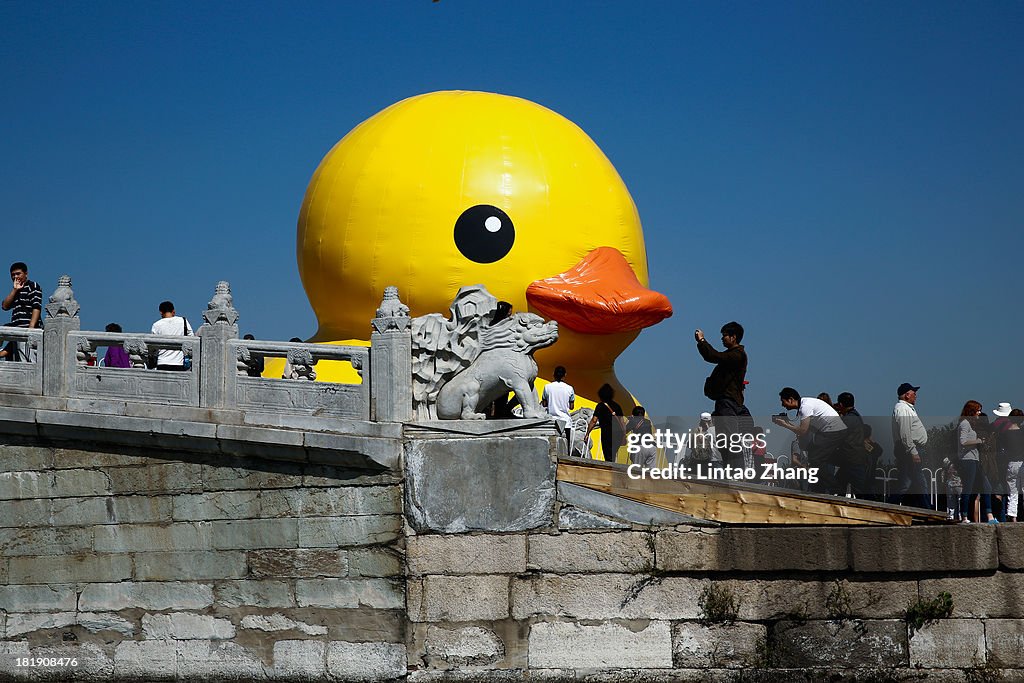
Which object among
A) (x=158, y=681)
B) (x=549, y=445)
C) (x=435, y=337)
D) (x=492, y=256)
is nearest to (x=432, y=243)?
(x=492, y=256)

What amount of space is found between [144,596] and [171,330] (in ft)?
8.92

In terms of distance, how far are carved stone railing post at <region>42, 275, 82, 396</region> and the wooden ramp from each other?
13.5ft

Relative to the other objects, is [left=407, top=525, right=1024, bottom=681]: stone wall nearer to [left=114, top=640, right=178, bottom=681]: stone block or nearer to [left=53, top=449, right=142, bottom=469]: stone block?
[left=114, top=640, right=178, bottom=681]: stone block

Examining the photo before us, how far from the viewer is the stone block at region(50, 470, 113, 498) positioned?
946 centimetres

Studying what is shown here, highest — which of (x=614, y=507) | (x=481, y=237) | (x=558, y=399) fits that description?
(x=481, y=237)

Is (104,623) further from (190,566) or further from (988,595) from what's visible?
(988,595)

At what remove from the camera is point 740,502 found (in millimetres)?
8703

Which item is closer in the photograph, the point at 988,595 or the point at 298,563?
the point at 988,595

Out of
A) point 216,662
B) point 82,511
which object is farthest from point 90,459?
point 216,662

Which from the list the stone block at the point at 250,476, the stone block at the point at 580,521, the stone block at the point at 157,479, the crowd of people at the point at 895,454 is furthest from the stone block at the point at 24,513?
the crowd of people at the point at 895,454

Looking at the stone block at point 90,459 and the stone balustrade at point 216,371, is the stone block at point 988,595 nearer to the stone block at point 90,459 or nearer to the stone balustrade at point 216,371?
the stone balustrade at point 216,371

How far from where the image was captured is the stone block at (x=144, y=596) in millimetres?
9102

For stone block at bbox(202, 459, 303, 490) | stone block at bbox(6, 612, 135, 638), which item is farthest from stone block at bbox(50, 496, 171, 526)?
stone block at bbox(6, 612, 135, 638)

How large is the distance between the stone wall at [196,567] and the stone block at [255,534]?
0.04 feet
